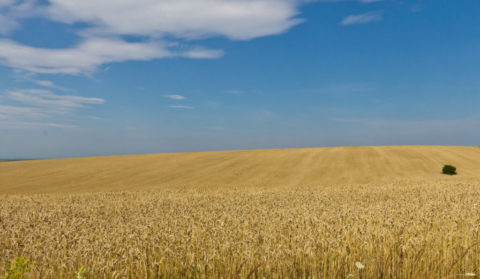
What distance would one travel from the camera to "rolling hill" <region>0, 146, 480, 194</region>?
28391mm

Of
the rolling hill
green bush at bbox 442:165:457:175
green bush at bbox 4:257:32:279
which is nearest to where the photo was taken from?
green bush at bbox 4:257:32:279

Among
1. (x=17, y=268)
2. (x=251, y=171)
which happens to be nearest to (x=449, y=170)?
(x=251, y=171)

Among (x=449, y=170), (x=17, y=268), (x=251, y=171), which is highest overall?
(x=17, y=268)

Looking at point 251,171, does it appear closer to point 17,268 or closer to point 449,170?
point 449,170

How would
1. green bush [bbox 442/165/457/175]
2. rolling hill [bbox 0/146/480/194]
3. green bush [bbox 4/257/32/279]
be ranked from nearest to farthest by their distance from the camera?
green bush [bbox 4/257/32/279]
rolling hill [bbox 0/146/480/194]
green bush [bbox 442/165/457/175]

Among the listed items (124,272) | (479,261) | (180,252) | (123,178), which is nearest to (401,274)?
(479,261)

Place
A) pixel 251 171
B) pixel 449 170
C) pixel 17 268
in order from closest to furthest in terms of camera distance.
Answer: pixel 17 268 → pixel 449 170 → pixel 251 171

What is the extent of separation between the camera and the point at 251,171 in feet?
115

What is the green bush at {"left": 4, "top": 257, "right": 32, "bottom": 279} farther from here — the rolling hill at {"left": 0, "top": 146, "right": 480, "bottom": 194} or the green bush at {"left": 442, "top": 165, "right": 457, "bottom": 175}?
the green bush at {"left": 442, "top": 165, "right": 457, "bottom": 175}

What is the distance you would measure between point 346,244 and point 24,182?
33.9 metres

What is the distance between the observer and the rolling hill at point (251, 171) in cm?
2839

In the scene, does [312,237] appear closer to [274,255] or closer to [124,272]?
[274,255]

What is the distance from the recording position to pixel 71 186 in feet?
94.1

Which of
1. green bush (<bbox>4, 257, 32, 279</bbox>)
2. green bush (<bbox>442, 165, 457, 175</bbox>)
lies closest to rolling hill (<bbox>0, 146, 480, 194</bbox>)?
green bush (<bbox>442, 165, 457, 175</bbox>)
